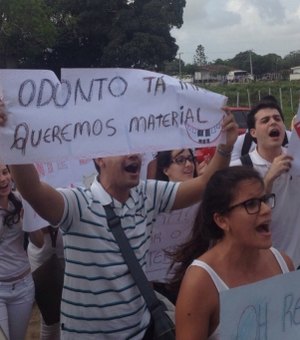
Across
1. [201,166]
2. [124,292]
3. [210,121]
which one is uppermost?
[210,121]

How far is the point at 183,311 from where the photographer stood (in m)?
2.01

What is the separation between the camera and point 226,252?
2.19 m

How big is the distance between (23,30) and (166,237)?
3382cm

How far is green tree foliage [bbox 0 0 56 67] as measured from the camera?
34781mm

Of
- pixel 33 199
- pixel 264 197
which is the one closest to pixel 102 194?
pixel 33 199

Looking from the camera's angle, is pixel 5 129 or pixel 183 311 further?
pixel 5 129

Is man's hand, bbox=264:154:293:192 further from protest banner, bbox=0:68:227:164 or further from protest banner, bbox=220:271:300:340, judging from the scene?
protest banner, bbox=220:271:300:340

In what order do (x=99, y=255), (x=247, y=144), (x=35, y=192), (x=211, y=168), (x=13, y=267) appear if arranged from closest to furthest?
1. (x=35, y=192)
2. (x=99, y=255)
3. (x=211, y=168)
4. (x=13, y=267)
5. (x=247, y=144)

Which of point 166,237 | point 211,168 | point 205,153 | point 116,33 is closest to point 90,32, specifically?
point 116,33

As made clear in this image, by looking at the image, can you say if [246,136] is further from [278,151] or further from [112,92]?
[112,92]

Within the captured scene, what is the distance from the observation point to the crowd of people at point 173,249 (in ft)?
6.95

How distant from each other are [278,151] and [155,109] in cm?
111

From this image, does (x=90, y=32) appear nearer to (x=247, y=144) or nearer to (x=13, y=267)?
(x=247, y=144)

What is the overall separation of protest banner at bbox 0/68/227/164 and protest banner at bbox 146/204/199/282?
0.71m
